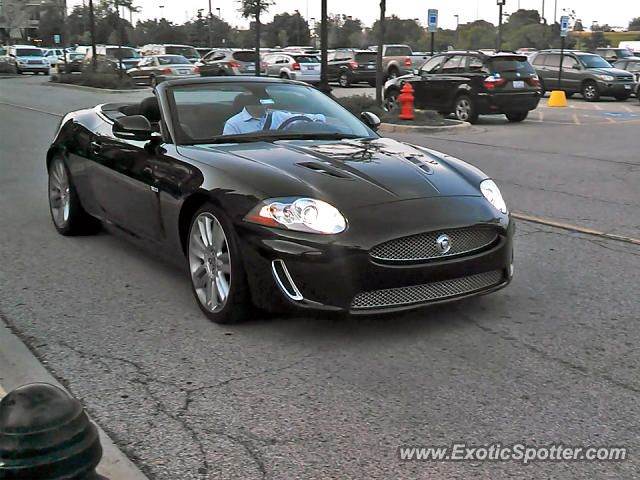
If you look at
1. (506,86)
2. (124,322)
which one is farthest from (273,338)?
(506,86)

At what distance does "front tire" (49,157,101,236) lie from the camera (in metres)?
6.56

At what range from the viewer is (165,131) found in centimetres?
534

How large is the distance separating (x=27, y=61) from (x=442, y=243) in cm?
5159

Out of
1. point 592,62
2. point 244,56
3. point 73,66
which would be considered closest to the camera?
point 592,62

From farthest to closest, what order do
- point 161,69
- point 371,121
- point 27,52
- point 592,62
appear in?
1. point 27,52
2. point 161,69
3. point 592,62
4. point 371,121

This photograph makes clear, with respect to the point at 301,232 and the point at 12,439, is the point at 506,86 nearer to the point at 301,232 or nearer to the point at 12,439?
the point at 301,232

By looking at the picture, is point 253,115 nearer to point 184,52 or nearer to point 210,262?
point 210,262

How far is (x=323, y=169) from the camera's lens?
14.9 feet

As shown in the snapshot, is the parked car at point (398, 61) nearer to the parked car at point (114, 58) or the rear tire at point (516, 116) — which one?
the parked car at point (114, 58)

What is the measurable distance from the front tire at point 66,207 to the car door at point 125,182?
1.55ft

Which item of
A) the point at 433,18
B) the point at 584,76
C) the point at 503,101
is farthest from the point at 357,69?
the point at 503,101

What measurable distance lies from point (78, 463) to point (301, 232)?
2.19 meters

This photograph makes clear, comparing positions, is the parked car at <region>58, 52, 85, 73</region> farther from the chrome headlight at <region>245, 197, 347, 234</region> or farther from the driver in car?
the chrome headlight at <region>245, 197, 347, 234</region>

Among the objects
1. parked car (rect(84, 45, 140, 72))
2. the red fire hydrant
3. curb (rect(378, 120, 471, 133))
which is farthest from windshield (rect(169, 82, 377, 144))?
parked car (rect(84, 45, 140, 72))
